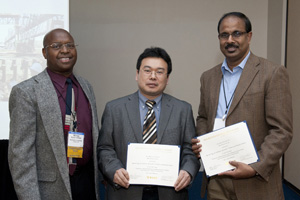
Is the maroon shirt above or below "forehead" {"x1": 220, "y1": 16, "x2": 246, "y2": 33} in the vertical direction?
below

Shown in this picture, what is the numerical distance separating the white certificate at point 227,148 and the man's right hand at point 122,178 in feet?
Answer: 1.76

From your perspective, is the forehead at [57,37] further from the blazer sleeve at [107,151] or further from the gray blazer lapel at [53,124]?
the blazer sleeve at [107,151]

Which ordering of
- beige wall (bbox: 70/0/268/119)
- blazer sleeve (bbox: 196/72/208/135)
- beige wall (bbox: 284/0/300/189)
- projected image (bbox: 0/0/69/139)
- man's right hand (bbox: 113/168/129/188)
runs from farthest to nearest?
beige wall (bbox: 70/0/268/119) → beige wall (bbox: 284/0/300/189) → projected image (bbox: 0/0/69/139) → blazer sleeve (bbox: 196/72/208/135) → man's right hand (bbox: 113/168/129/188)

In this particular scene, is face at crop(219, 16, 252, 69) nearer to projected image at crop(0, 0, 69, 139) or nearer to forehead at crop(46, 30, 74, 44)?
forehead at crop(46, 30, 74, 44)

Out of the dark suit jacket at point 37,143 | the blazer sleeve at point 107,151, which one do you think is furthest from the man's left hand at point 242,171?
the dark suit jacket at point 37,143

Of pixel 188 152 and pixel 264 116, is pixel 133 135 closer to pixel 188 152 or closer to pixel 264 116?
pixel 188 152

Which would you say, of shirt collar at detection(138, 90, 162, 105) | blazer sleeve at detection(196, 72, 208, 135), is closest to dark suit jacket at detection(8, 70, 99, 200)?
shirt collar at detection(138, 90, 162, 105)

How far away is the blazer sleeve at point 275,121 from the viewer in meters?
1.96

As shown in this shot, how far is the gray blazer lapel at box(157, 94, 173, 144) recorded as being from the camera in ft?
6.60

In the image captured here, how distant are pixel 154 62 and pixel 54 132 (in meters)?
0.82

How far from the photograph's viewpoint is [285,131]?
78.0 inches

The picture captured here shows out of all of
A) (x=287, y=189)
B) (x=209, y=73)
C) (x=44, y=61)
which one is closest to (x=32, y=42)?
(x=44, y=61)

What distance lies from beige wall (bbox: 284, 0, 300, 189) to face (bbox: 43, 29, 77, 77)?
362cm

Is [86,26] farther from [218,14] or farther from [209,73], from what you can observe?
[209,73]
